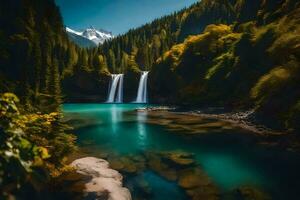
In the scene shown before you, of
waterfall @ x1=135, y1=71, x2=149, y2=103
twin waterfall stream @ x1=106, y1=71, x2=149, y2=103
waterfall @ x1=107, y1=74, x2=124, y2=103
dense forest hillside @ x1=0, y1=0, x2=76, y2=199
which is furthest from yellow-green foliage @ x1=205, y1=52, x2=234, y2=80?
waterfall @ x1=107, y1=74, x2=124, y2=103

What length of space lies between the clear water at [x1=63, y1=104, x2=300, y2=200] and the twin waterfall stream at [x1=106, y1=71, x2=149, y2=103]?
5503 centimetres

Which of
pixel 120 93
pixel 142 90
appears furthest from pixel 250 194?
pixel 120 93

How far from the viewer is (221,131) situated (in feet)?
114

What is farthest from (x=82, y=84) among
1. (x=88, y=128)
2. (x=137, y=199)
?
(x=137, y=199)

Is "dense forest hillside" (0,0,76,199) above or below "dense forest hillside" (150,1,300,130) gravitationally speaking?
below

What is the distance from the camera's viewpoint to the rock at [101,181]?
1464cm

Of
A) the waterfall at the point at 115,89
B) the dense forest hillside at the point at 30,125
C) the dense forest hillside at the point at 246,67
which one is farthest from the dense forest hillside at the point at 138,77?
the waterfall at the point at 115,89

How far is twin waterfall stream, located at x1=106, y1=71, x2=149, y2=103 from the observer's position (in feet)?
310

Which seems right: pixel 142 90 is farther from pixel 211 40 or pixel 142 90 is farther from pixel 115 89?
pixel 211 40

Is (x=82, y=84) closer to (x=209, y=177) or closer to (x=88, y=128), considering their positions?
(x=88, y=128)

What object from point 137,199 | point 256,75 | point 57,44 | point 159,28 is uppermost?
point 159,28

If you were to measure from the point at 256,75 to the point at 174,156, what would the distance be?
30.9m

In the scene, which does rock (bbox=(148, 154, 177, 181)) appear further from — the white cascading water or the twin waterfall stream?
the white cascading water

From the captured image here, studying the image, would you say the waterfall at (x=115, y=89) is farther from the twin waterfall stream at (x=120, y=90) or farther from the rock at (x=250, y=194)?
the rock at (x=250, y=194)
